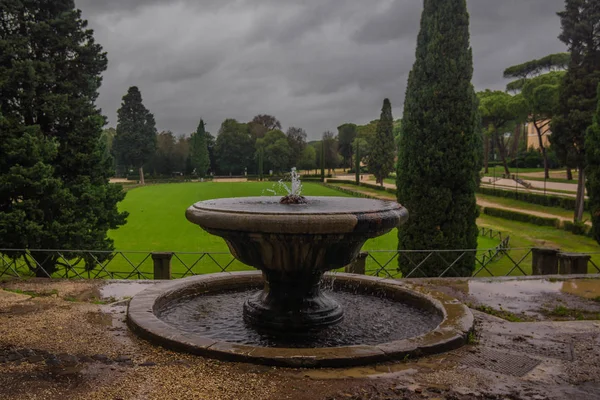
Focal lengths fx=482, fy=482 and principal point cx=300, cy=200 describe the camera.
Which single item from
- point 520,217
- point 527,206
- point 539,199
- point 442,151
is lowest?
point 520,217

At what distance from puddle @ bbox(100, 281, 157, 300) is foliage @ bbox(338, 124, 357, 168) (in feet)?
264

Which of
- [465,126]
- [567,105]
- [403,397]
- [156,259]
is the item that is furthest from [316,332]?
[567,105]

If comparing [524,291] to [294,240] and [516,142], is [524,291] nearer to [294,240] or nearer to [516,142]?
[294,240]

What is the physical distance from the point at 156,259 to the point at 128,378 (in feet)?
24.8

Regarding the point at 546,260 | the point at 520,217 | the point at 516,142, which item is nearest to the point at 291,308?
the point at 546,260

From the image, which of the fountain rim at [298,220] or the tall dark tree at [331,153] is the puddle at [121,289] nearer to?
the fountain rim at [298,220]

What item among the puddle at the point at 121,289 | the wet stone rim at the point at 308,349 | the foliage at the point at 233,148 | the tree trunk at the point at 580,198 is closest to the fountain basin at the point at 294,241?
the wet stone rim at the point at 308,349

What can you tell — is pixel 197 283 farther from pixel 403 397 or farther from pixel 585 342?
pixel 585 342

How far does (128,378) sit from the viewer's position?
4656 mm

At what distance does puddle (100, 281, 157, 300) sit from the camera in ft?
28.5

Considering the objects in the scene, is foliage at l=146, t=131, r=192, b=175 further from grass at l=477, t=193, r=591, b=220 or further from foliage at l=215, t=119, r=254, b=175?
grass at l=477, t=193, r=591, b=220

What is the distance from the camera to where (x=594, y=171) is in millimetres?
18484

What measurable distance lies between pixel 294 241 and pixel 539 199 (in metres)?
33.5

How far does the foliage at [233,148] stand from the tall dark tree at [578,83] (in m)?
58.8
